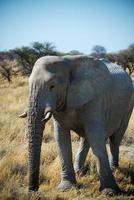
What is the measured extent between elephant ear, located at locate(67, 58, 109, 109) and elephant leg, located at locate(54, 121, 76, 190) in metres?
0.74

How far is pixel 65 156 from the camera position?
21.8ft

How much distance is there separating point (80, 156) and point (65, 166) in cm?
81

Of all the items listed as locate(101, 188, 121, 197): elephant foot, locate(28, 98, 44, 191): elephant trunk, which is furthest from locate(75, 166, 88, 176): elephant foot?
locate(28, 98, 44, 191): elephant trunk

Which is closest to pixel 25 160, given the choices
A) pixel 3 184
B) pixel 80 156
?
pixel 80 156

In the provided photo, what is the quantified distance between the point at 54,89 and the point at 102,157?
129cm

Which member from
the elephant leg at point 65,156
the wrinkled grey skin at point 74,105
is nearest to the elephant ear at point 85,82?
the wrinkled grey skin at point 74,105

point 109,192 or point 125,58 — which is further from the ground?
point 109,192

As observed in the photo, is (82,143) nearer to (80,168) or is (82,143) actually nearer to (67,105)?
(80,168)

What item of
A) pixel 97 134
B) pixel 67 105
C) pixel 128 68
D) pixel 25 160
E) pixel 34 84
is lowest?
pixel 128 68

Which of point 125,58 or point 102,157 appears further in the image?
point 125,58

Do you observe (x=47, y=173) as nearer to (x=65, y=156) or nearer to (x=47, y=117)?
(x=65, y=156)

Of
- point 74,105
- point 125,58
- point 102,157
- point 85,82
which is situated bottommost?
point 125,58

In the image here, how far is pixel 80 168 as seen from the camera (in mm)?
7402

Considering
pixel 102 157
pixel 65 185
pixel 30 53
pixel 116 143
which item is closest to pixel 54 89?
pixel 102 157
